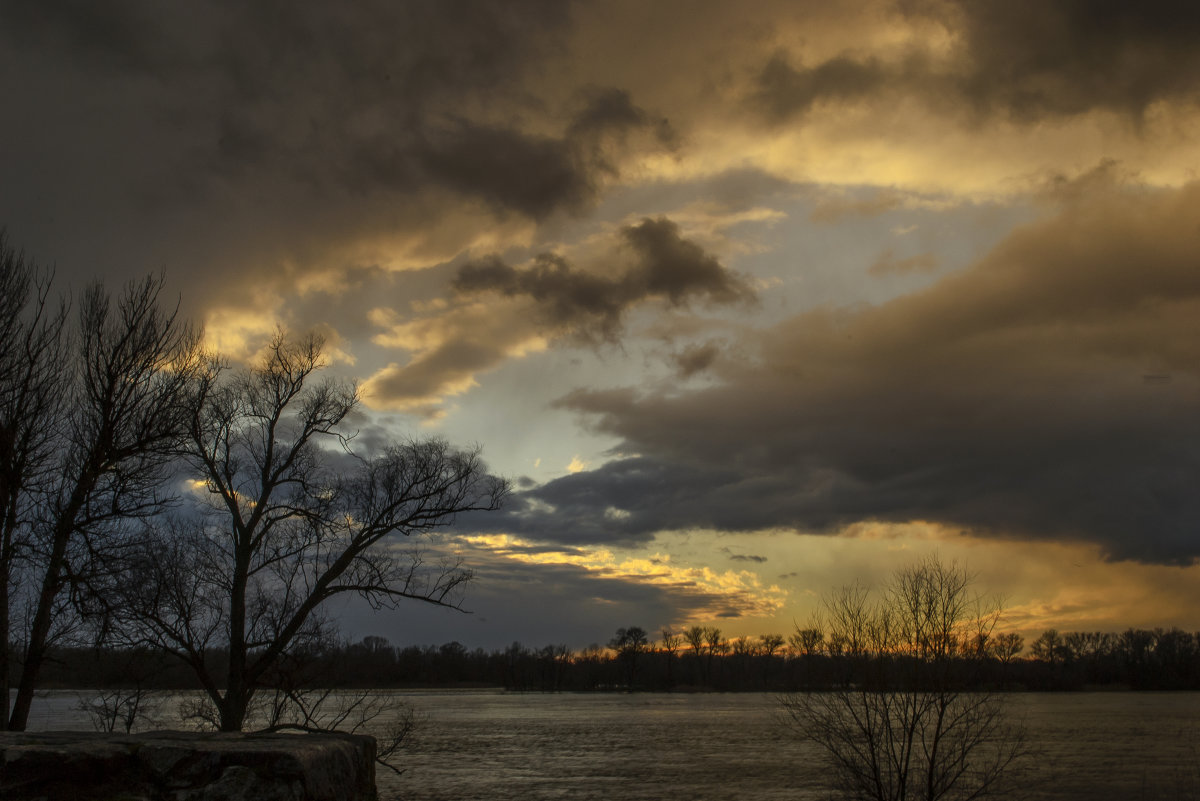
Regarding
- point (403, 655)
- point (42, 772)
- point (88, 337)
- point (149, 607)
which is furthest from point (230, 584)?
point (403, 655)

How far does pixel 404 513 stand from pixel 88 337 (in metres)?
8.04

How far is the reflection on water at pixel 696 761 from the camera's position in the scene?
115ft

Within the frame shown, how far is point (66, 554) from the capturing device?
18.4 metres

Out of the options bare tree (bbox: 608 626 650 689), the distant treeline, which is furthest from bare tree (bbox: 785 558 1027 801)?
bare tree (bbox: 608 626 650 689)

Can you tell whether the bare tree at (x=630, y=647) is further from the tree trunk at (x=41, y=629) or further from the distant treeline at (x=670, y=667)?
the tree trunk at (x=41, y=629)

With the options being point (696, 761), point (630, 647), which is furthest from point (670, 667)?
point (696, 761)

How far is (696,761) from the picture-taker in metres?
48.8

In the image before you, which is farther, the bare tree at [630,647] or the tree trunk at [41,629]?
the bare tree at [630,647]

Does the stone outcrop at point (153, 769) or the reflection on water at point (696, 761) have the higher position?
the stone outcrop at point (153, 769)

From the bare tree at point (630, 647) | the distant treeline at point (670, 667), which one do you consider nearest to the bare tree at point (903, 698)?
the distant treeline at point (670, 667)

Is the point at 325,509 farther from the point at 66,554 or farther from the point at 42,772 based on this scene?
the point at 42,772

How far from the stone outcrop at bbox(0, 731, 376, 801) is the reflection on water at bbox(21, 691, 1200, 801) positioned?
2334cm

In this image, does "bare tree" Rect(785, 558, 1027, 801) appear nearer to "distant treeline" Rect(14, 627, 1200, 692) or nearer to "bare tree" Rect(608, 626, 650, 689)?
"distant treeline" Rect(14, 627, 1200, 692)

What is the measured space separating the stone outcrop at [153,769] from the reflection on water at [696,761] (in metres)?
23.3
